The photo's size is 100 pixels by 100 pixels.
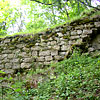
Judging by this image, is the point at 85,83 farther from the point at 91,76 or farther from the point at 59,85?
the point at 59,85

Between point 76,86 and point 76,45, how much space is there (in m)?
1.88

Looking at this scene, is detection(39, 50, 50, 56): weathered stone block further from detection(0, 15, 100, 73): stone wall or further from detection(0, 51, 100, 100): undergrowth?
detection(0, 51, 100, 100): undergrowth

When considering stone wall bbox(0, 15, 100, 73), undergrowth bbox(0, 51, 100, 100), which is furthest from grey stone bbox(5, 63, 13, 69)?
undergrowth bbox(0, 51, 100, 100)

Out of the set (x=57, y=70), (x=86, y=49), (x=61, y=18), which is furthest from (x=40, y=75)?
(x=61, y=18)

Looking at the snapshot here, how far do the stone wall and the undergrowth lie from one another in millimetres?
385

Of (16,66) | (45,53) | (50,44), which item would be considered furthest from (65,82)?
(16,66)

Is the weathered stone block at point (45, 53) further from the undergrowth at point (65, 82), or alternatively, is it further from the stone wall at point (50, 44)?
the undergrowth at point (65, 82)

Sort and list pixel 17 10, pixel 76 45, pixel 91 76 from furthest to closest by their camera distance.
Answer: pixel 17 10 → pixel 76 45 → pixel 91 76

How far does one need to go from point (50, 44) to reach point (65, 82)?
6.37 feet

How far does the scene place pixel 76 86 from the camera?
324cm

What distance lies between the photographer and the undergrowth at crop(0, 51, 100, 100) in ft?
10.1

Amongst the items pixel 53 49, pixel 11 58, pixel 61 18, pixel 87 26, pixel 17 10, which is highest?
pixel 17 10

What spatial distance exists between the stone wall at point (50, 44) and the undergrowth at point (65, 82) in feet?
1.26

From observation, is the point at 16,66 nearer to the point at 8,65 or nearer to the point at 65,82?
the point at 8,65
